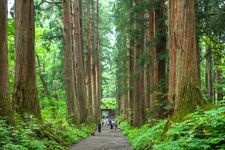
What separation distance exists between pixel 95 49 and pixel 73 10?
672 inches

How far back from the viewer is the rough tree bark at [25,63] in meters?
14.2

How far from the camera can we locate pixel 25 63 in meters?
14.4

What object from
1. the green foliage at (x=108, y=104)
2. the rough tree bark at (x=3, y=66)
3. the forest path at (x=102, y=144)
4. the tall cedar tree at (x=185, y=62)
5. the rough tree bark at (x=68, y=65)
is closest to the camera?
the tall cedar tree at (x=185, y=62)

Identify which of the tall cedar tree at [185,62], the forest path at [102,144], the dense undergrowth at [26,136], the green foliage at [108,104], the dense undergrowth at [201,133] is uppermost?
the tall cedar tree at [185,62]

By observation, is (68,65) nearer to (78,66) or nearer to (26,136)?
(78,66)

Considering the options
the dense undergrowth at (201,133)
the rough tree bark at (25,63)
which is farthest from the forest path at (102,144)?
the dense undergrowth at (201,133)

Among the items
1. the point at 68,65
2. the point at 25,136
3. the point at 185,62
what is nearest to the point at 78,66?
the point at 68,65

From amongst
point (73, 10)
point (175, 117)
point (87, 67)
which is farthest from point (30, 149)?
point (87, 67)

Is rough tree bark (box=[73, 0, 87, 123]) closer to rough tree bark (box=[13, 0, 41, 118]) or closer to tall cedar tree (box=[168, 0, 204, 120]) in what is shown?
rough tree bark (box=[13, 0, 41, 118])

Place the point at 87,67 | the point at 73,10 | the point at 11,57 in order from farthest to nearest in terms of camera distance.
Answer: the point at 87,67 < the point at 73,10 < the point at 11,57

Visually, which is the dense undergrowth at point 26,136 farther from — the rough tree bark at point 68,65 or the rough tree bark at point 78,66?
the rough tree bark at point 78,66

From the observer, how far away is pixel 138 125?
25203mm

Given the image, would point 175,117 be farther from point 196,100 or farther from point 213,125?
point 213,125

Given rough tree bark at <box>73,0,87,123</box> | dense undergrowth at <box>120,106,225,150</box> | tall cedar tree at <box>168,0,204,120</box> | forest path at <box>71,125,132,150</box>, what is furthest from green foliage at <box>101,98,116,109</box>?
dense undergrowth at <box>120,106,225,150</box>
